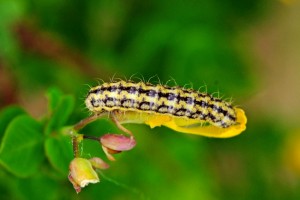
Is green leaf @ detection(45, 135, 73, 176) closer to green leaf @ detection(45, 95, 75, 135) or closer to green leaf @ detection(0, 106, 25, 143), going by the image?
green leaf @ detection(45, 95, 75, 135)

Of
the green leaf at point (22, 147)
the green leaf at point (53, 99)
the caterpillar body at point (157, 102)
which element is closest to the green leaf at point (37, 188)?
the green leaf at point (22, 147)

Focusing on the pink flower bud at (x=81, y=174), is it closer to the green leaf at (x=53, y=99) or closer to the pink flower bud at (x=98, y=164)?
the pink flower bud at (x=98, y=164)

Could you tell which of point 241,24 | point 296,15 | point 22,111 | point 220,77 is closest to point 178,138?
point 220,77

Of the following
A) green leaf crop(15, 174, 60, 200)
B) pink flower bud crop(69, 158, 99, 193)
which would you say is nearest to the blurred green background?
green leaf crop(15, 174, 60, 200)

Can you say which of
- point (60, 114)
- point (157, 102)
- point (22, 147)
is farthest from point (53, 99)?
point (157, 102)

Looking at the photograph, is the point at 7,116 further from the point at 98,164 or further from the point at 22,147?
the point at 98,164
